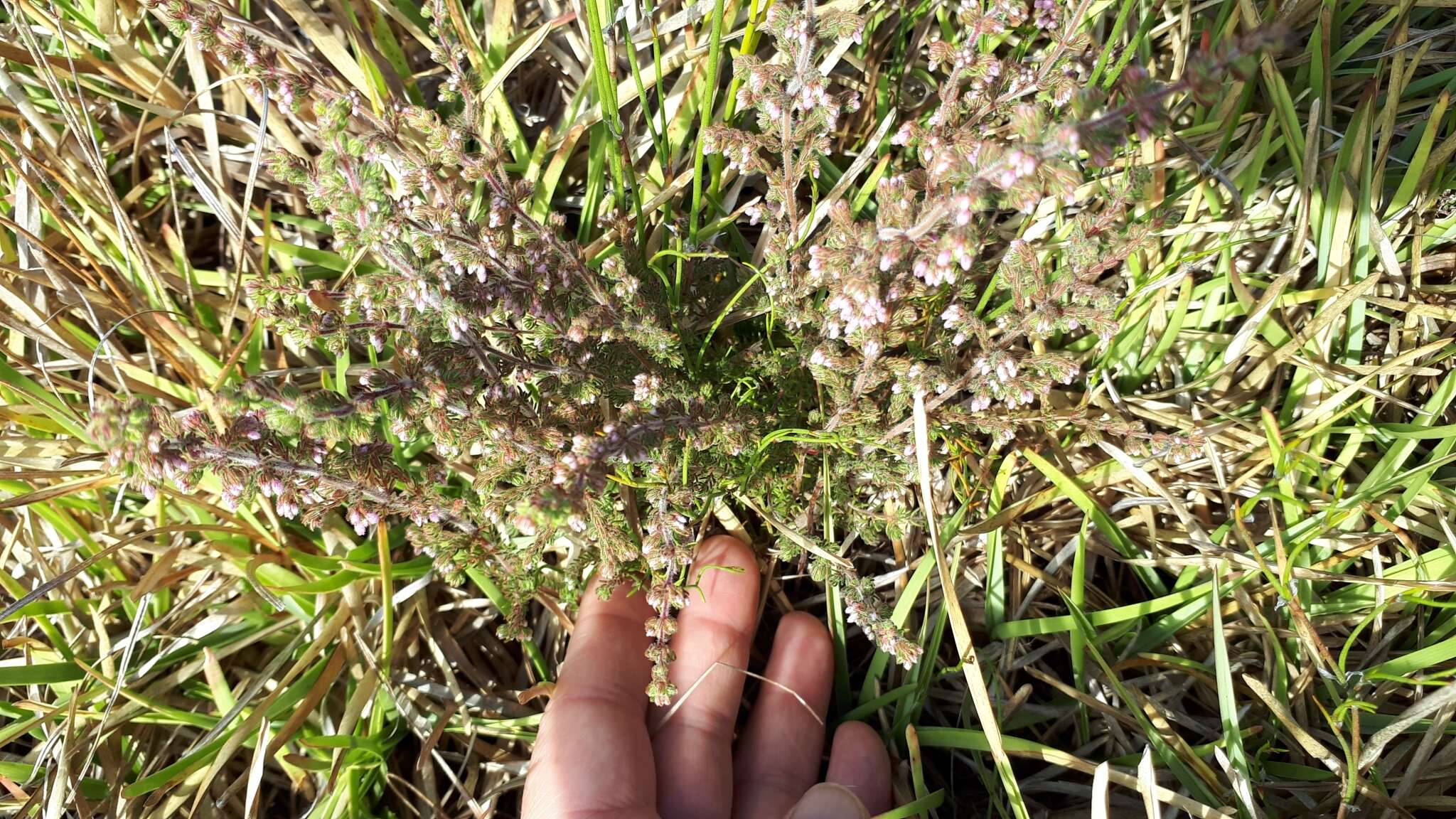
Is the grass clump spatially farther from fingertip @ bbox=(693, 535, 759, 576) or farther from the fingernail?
the fingernail

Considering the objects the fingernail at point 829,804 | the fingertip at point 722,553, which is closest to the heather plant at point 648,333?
the fingertip at point 722,553

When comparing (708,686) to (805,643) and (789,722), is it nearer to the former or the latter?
(789,722)

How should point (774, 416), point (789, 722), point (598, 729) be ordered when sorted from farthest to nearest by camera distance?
1. point (789, 722)
2. point (598, 729)
3. point (774, 416)

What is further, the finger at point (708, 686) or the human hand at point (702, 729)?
the finger at point (708, 686)

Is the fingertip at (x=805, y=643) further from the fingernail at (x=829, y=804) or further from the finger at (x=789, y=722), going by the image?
the fingernail at (x=829, y=804)

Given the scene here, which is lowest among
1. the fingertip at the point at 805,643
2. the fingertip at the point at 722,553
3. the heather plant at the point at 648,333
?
the fingertip at the point at 805,643

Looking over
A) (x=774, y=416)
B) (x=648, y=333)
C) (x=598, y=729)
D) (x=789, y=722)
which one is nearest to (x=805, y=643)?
(x=789, y=722)

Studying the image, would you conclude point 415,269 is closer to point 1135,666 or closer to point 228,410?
point 228,410
